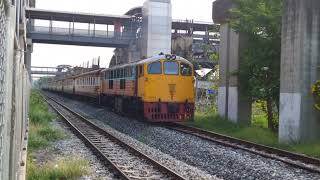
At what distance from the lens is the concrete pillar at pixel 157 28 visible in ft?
155

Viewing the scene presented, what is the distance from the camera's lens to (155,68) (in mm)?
20031

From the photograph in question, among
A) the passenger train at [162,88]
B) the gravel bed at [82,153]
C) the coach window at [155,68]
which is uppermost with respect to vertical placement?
the coach window at [155,68]

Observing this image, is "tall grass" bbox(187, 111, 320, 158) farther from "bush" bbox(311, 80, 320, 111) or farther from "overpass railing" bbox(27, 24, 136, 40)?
"overpass railing" bbox(27, 24, 136, 40)

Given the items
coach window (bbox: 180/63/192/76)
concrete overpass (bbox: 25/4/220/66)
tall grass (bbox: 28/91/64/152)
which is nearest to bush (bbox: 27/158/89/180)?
tall grass (bbox: 28/91/64/152)

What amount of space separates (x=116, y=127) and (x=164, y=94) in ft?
8.14

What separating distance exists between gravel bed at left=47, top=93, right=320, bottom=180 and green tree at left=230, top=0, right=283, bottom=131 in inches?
133

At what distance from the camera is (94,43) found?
48.2m

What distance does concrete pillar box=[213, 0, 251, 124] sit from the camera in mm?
18875

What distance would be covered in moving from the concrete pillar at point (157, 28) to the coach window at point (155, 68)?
2693 cm

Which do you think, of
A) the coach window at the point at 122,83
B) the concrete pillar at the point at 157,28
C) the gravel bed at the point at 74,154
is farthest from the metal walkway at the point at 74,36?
the gravel bed at the point at 74,154

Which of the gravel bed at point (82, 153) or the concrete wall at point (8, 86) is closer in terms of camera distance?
the concrete wall at point (8, 86)

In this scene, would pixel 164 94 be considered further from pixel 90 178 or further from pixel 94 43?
pixel 94 43

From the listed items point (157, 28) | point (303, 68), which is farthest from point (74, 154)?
point (157, 28)

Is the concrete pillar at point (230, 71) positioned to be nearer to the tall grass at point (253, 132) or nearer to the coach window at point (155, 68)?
the tall grass at point (253, 132)
